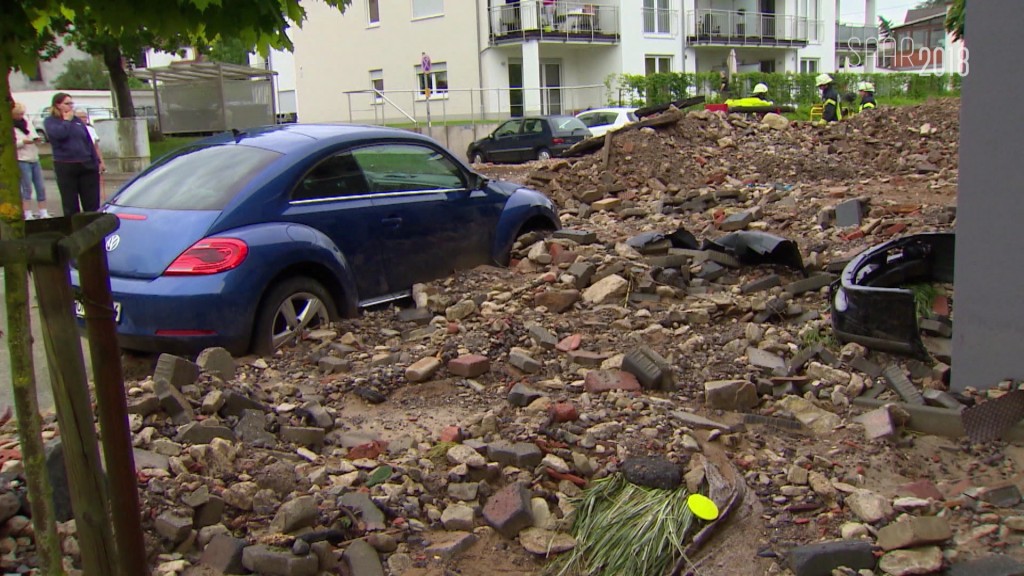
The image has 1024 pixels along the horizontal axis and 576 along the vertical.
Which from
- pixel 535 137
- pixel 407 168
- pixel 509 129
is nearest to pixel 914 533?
pixel 407 168

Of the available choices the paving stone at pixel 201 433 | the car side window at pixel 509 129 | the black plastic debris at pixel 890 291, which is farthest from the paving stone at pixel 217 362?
the car side window at pixel 509 129

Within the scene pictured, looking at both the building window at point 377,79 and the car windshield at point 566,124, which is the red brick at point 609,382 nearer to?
the car windshield at point 566,124

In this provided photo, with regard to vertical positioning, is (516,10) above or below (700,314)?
above

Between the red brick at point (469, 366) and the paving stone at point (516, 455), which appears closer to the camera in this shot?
the paving stone at point (516, 455)

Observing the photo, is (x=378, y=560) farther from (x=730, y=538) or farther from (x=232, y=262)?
(x=232, y=262)

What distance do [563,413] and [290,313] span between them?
239 cm

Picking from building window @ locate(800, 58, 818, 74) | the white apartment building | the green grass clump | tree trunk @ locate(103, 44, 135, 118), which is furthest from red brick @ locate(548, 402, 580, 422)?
building window @ locate(800, 58, 818, 74)

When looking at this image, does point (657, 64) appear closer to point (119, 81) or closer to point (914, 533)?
point (119, 81)

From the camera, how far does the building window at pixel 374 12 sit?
1639 inches

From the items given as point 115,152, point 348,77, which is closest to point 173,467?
point 115,152

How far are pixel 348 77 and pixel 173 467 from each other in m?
41.7

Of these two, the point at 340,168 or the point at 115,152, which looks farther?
the point at 115,152

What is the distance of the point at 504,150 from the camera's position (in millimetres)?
27922

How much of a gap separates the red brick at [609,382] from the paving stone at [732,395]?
435mm
